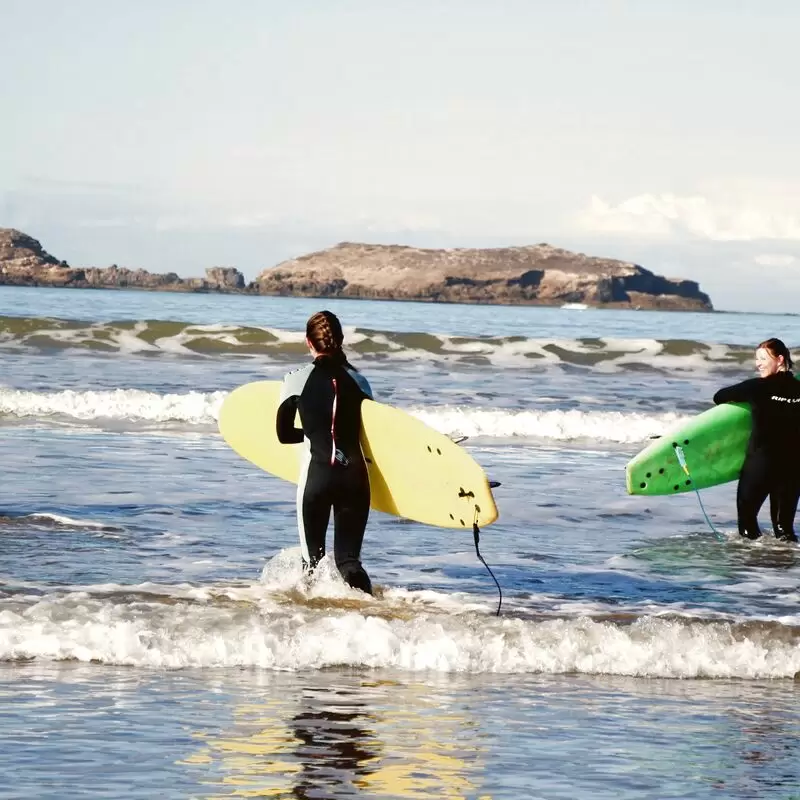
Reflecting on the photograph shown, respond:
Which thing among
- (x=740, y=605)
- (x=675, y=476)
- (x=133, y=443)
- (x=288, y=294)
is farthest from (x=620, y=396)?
(x=288, y=294)

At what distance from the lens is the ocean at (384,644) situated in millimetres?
5148

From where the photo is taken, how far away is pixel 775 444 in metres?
10.8

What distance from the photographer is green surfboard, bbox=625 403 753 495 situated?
1146 centimetres

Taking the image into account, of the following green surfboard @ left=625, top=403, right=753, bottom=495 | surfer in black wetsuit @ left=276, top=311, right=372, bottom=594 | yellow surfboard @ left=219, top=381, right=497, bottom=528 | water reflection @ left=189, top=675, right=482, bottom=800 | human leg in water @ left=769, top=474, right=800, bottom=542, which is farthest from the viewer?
green surfboard @ left=625, top=403, right=753, bottom=495

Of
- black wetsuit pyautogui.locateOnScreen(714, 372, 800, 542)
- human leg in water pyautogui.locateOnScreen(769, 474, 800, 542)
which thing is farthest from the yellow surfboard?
human leg in water pyautogui.locateOnScreen(769, 474, 800, 542)

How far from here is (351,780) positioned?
195 inches

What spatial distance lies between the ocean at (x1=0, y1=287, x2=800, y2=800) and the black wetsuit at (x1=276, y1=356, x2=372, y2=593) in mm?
255

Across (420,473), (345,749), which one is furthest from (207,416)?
(345,749)

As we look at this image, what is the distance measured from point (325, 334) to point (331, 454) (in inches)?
26.7

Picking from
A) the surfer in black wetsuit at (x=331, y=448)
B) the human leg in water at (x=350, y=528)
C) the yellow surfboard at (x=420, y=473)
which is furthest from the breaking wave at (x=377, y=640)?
the yellow surfboard at (x=420, y=473)

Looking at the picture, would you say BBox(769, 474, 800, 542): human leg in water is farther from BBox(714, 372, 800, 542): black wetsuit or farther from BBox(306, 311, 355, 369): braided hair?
BBox(306, 311, 355, 369): braided hair

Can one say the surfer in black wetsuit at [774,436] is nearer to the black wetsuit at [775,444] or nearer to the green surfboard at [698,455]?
the black wetsuit at [775,444]

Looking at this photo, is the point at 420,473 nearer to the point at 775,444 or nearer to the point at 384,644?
the point at 384,644

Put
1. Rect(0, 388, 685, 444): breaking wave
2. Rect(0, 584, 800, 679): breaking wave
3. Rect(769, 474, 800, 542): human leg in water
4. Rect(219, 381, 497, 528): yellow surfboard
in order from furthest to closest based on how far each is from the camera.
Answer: Rect(0, 388, 685, 444): breaking wave
Rect(769, 474, 800, 542): human leg in water
Rect(219, 381, 497, 528): yellow surfboard
Rect(0, 584, 800, 679): breaking wave
